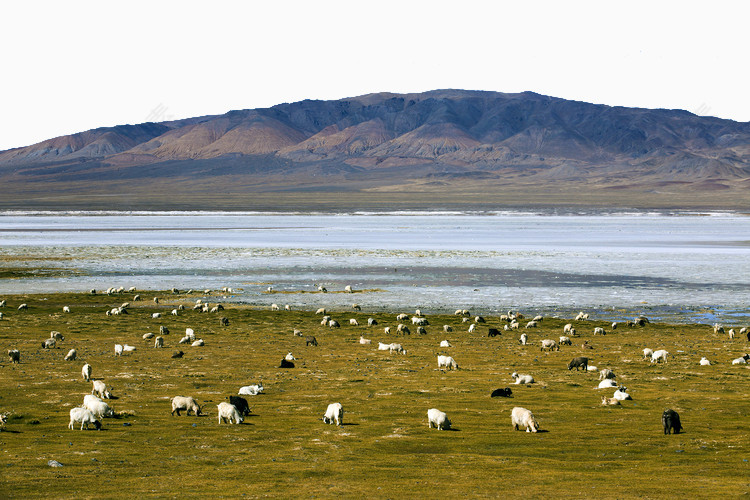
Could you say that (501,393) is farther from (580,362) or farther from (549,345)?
(549,345)

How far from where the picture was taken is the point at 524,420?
17578 mm

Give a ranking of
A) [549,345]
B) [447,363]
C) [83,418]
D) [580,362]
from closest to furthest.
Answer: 1. [83,418]
2. [580,362]
3. [447,363]
4. [549,345]

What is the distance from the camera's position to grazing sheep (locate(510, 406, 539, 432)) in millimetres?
17500

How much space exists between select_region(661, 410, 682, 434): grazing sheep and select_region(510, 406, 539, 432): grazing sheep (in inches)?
94.9

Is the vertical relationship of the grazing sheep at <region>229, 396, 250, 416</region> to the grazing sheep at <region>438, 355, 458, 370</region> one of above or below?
above

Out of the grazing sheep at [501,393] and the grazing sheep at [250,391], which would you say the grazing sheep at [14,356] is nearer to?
the grazing sheep at [250,391]

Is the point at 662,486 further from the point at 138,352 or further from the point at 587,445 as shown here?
the point at 138,352

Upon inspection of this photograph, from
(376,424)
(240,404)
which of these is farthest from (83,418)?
(376,424)

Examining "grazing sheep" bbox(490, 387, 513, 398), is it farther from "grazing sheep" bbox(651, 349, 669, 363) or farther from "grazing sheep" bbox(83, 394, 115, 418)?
"grazing sheep" bbox(83, 394, 115, 418)

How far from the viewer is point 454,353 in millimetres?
28781

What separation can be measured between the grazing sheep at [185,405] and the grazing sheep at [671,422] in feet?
31.1

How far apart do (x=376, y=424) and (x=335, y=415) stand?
878 millimetres

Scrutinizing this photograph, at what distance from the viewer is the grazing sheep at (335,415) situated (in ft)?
58.7

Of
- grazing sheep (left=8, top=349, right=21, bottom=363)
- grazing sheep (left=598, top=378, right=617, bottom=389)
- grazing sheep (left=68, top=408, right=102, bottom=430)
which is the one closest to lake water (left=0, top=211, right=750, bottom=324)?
grazing sheep (left=598, top=378, right=617, bottom=389)
